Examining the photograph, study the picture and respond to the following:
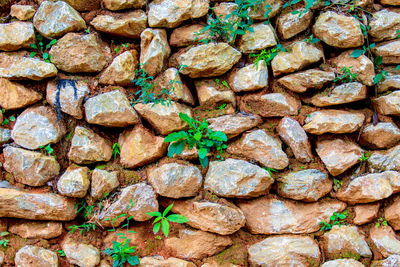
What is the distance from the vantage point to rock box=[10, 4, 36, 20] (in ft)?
8.84

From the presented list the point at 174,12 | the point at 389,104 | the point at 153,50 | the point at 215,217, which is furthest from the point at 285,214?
the point at 174,12

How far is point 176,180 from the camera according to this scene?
245 centimetres

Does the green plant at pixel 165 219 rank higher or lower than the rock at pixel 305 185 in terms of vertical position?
lower

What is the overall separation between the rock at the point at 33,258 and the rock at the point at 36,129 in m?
0.83

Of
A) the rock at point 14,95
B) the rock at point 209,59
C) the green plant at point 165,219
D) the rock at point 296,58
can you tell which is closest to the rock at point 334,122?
the rock at point 296,58

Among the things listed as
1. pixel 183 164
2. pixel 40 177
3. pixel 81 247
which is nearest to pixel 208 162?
pixel 183 164

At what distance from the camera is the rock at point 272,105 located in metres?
2.63

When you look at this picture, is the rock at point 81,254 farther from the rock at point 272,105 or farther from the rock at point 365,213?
the rock at point 365,213

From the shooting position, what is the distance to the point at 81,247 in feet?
7.79

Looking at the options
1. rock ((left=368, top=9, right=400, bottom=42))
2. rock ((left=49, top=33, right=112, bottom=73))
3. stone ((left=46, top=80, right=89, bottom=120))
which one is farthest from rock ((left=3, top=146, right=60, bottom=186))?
rock ((left=368, top=9, right=400, bottom=42))

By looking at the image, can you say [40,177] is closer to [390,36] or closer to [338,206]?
[338,206]

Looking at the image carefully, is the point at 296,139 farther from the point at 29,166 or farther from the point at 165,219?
the point at 29,166

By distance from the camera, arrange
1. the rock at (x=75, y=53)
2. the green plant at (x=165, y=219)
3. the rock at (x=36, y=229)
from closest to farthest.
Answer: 1. the green plant at (x=165, y=219)
2. the rock at (x=36, y=229)
3. the rock at (x=75, y=53)

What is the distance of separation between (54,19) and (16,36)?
358mm
